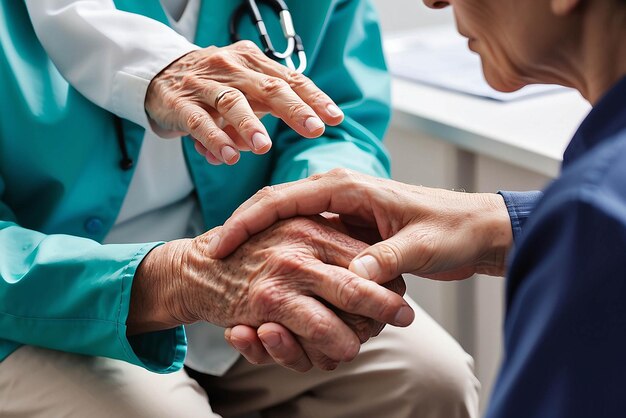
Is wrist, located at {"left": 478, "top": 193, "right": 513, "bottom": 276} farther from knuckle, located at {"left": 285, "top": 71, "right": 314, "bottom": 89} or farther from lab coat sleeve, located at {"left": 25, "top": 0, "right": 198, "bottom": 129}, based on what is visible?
lab coat sleeve, located at {"left": 25, "top": 0, "right": 198, "bottom": 129}

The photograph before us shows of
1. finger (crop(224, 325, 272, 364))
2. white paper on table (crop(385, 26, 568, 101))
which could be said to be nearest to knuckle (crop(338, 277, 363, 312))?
finger (crop(224, 325, 272, 364))

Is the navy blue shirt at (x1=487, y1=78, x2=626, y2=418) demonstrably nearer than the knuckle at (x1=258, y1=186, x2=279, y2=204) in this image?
Yes

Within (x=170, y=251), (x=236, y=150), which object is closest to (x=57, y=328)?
(x=170, y=251)

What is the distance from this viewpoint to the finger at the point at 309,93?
1028 millimetres

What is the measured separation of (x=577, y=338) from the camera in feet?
1.86

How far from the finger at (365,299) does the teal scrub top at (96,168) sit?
0.80 ft

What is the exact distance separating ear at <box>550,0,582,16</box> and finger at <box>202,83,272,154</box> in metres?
0.40

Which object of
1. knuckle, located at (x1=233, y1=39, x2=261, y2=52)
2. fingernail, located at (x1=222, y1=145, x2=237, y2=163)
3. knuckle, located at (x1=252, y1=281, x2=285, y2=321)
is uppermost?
knuckle, located at (x1=233, y1=39, x2=261, y2=52)

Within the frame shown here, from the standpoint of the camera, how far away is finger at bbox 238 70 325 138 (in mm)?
988

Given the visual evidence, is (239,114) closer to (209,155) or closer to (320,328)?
(209,155)

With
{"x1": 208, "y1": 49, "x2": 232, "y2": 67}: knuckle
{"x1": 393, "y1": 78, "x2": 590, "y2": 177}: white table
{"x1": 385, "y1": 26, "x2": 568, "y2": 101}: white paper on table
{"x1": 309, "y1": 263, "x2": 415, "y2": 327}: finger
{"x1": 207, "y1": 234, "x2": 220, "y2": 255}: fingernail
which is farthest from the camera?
{"x1": 385, "y1": 26, "x2": 568, "y2": 101}: white paper on table

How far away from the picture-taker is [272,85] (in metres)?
1.03

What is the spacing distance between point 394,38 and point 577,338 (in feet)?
5.46

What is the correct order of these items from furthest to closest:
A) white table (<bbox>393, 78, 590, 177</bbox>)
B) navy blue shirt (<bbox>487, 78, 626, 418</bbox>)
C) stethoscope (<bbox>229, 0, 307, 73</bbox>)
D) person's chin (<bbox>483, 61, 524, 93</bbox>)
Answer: white table (<bbox>393, 78, 590, 177</bbox>) < stethoscope (<bbox>229, 0, 307, 73</bbox>) < person's chin (<bbox>483, 61, 524, 93</bbox>) < navy blue shirt (<bbox>487, 78, 626, 418</bbox>)
